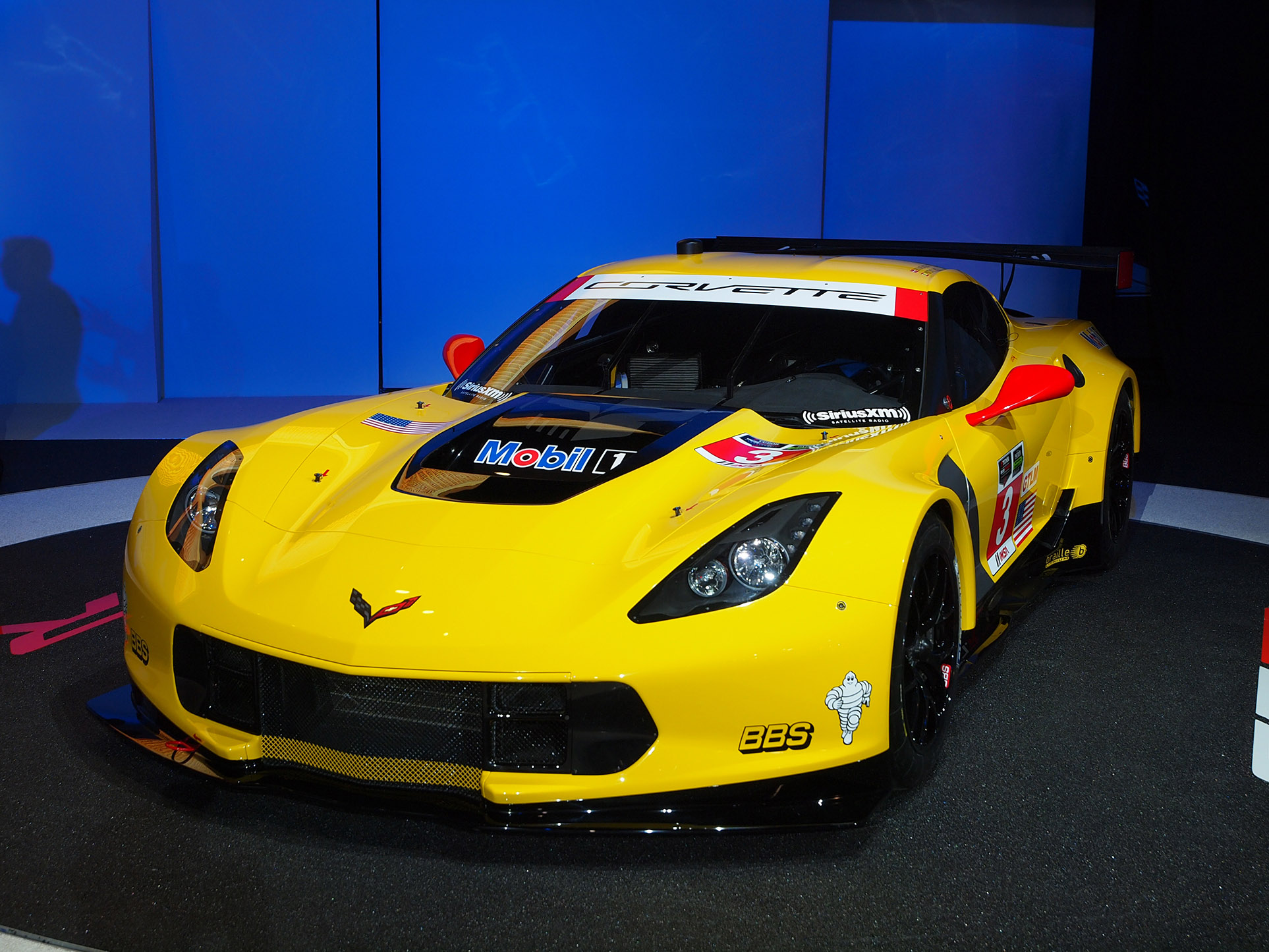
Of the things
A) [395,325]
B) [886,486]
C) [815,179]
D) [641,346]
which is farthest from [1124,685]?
[395,325]

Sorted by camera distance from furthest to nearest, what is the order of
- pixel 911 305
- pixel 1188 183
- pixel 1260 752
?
1. pixel 1188 183
2. pixel 911 305
3. pixel 1260 752

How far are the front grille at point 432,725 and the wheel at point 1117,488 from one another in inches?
92.6

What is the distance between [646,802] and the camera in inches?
71.4

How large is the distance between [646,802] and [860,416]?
115 centimetres

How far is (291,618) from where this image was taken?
6.23 feet

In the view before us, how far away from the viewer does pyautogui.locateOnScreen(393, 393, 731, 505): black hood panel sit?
2201 mm

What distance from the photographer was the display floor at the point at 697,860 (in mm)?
1775

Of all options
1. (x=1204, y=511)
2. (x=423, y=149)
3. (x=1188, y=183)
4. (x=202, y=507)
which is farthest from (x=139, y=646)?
(x=1188, y=183)

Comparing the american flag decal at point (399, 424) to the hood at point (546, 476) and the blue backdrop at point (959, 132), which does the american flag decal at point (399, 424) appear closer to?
the hood at point (546, 476)

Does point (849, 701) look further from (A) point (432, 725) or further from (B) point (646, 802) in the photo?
(A) point (432, 725)

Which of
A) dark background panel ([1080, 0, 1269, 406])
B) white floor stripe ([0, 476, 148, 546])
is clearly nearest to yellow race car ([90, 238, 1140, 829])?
white floor stripe ([0, 476, 148, 546])

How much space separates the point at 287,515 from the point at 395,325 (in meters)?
5.76

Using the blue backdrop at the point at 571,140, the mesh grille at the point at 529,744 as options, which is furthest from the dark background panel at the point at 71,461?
the mesh grille at the point at 529,744

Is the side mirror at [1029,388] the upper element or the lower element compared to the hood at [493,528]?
upper
